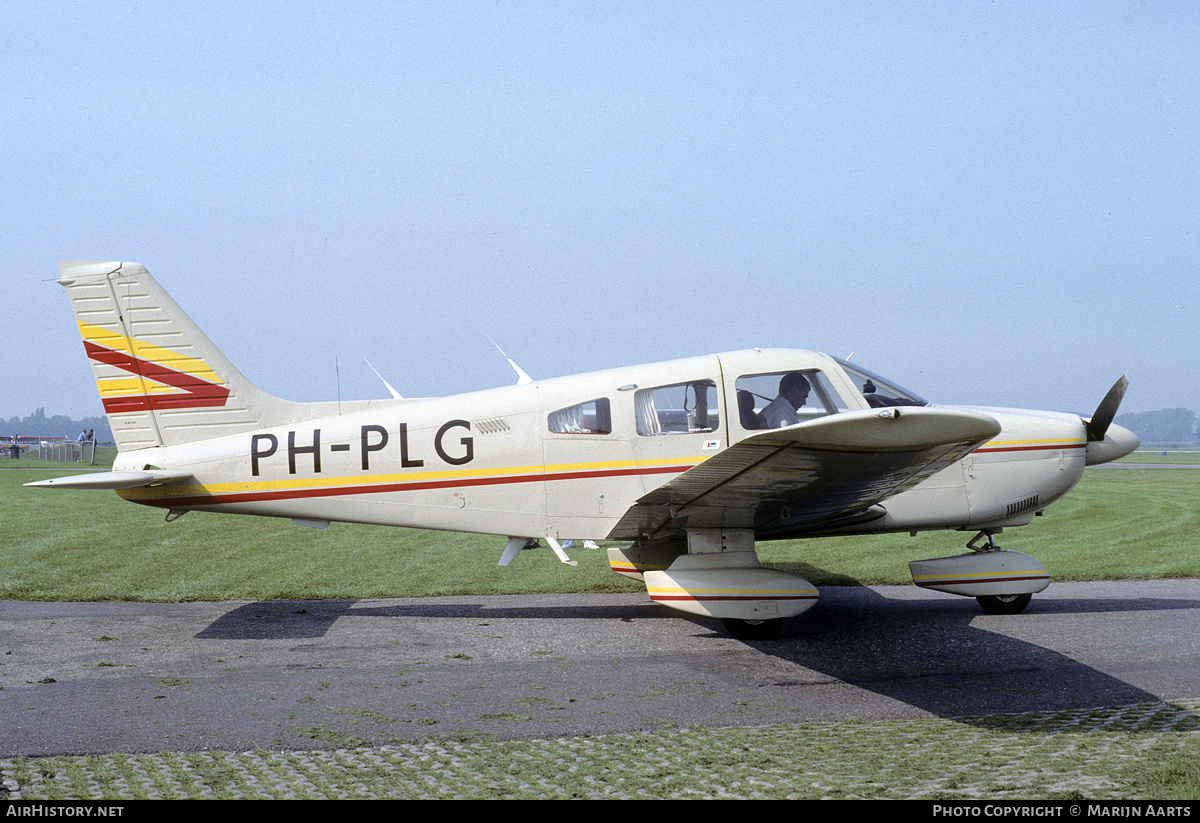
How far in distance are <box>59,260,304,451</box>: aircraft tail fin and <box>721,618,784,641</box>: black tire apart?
448 cm

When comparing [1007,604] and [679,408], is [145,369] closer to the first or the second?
[679,408]

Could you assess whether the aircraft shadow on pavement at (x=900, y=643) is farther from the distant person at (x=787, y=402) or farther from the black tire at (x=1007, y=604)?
the distant person at (x=787, y=402)

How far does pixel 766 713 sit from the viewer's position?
502 cm

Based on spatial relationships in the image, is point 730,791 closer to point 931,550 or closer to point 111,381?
point 111,381

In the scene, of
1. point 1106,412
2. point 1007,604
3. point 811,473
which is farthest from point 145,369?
point 1106,412

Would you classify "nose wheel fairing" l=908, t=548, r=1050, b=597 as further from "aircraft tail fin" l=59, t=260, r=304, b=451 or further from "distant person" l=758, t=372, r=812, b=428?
"aircraft tail fin" l=59, t=260, r=304, b=451

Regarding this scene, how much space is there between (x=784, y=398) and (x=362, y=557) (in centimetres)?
651

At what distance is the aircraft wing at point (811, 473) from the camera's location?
4566 millimetres

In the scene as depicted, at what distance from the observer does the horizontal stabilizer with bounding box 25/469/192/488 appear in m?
7.04

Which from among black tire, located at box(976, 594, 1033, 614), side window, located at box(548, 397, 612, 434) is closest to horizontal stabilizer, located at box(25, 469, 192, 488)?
side window, located at box(548, 397, 612, 434)

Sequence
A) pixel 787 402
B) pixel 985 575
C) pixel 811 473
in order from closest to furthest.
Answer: pixel 811 473
pixel 787 402
pixel 985 575

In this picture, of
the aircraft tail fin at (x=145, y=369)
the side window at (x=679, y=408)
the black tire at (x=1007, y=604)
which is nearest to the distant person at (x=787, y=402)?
the side window at (x=679, y=408)

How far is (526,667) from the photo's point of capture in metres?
6.08
